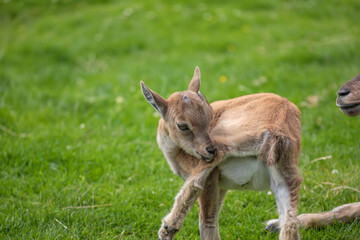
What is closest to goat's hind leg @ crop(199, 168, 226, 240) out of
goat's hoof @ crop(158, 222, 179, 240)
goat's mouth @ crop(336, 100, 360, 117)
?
goat's hoof @ crop(158, 222, 179, 240)

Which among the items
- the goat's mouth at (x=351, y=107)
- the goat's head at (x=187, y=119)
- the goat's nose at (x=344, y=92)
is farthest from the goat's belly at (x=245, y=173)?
the goat's nose at (x=344, y=92)

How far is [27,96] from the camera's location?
8891mm

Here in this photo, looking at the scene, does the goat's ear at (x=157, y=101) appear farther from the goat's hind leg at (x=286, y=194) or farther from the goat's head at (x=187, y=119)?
the goat's hind leg at (x=286, y=194)

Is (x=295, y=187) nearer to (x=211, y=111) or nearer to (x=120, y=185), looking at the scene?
(x=211, y=111)

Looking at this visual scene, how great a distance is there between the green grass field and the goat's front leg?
0.67 metres

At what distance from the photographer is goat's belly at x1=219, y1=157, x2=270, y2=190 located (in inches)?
166

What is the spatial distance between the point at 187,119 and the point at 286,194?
1.22m

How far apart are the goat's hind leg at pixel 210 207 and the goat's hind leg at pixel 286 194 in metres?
0.57

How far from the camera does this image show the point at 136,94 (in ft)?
28.6

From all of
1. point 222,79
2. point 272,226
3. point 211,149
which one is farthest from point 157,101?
point 222,79

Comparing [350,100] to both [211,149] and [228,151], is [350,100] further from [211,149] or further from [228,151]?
[211,149]

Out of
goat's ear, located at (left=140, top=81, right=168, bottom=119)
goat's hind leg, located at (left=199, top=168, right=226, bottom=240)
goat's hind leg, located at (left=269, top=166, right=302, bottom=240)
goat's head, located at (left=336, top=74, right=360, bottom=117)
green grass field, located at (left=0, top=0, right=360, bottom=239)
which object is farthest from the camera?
green grass field, located at (left=0, top=0, right=360, bottom=239)

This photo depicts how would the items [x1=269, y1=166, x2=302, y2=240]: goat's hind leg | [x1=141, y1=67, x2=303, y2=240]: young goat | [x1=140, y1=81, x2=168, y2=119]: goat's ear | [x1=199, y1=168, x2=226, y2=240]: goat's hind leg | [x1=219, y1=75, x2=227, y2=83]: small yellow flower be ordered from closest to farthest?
[x1=269, y1=166, x2=302, y2=240]: goat's hind leg → [x1=141, y1=67, x2=303, y2=240]: young goat → [x1=199, y1=168, x2=226, y2=240]: goat's hind leg → [x1=140, y1=81, x2=168, y2=119]: goat's ear → [x1=219, y1=75, x2=227, y2=83]: small yellow flower

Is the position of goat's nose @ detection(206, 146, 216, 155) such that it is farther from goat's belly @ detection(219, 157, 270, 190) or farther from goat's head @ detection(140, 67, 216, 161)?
goat's belly @ detection(219, 157, 270, 190)
